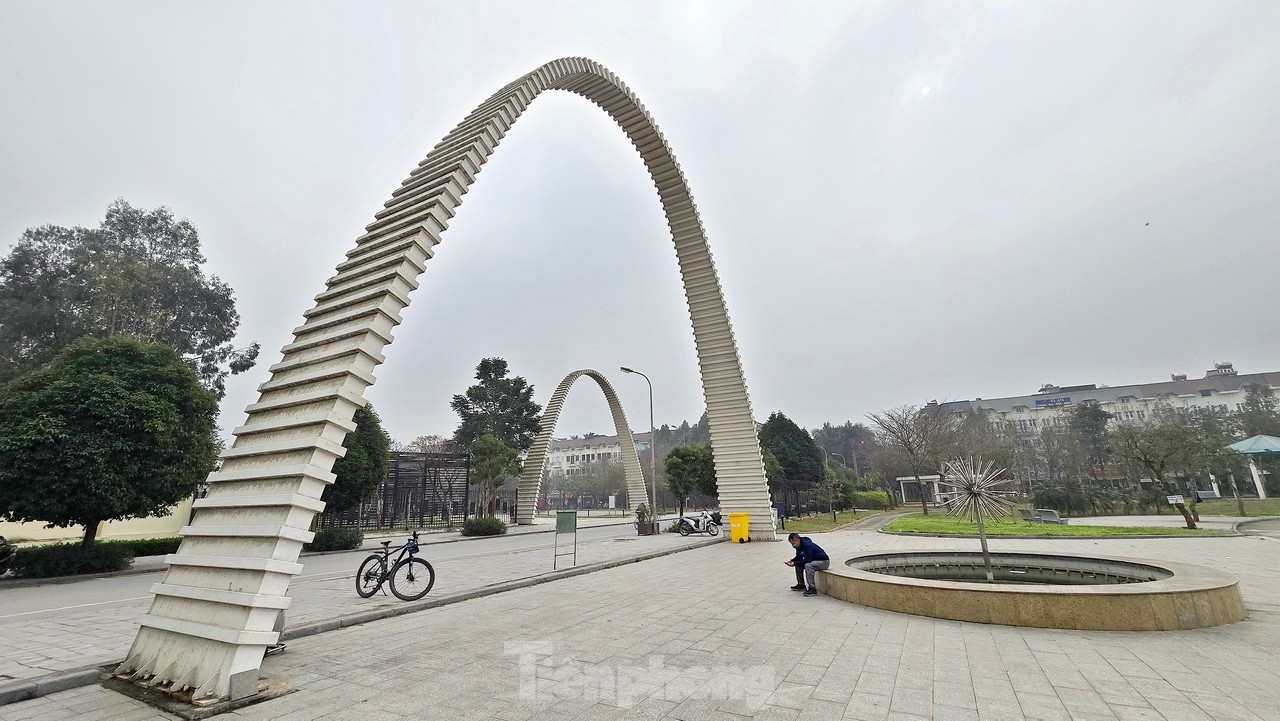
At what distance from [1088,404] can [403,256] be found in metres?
72.6

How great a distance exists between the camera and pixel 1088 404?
57.3 meters

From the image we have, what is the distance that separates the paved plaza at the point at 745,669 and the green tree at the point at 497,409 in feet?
124

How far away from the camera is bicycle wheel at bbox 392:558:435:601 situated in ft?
27.7

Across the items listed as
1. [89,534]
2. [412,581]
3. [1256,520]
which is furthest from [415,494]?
[1256,520]

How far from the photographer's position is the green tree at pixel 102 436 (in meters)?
11.4

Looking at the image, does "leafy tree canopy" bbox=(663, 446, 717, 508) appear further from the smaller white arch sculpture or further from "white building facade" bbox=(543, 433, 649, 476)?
"white building facade" bbox=(543, 433, 649, 476)

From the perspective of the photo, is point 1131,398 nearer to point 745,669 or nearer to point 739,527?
point 739,527

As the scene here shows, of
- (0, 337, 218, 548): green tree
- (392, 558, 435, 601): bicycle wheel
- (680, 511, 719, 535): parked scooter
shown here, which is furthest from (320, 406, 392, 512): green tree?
(680, 511, 719, 535): parked scooter

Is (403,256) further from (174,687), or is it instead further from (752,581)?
(752,581)

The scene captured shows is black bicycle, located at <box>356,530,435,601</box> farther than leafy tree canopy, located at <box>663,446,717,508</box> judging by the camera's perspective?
No

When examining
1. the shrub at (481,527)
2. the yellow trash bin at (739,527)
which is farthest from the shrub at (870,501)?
the shrub at (481,527)

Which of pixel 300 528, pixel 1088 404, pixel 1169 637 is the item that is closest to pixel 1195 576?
pixel 1169 637

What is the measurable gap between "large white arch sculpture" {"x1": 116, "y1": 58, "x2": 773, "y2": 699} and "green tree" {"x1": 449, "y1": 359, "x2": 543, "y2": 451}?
38329 millimetres

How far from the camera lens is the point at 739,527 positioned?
1792 centimetres
